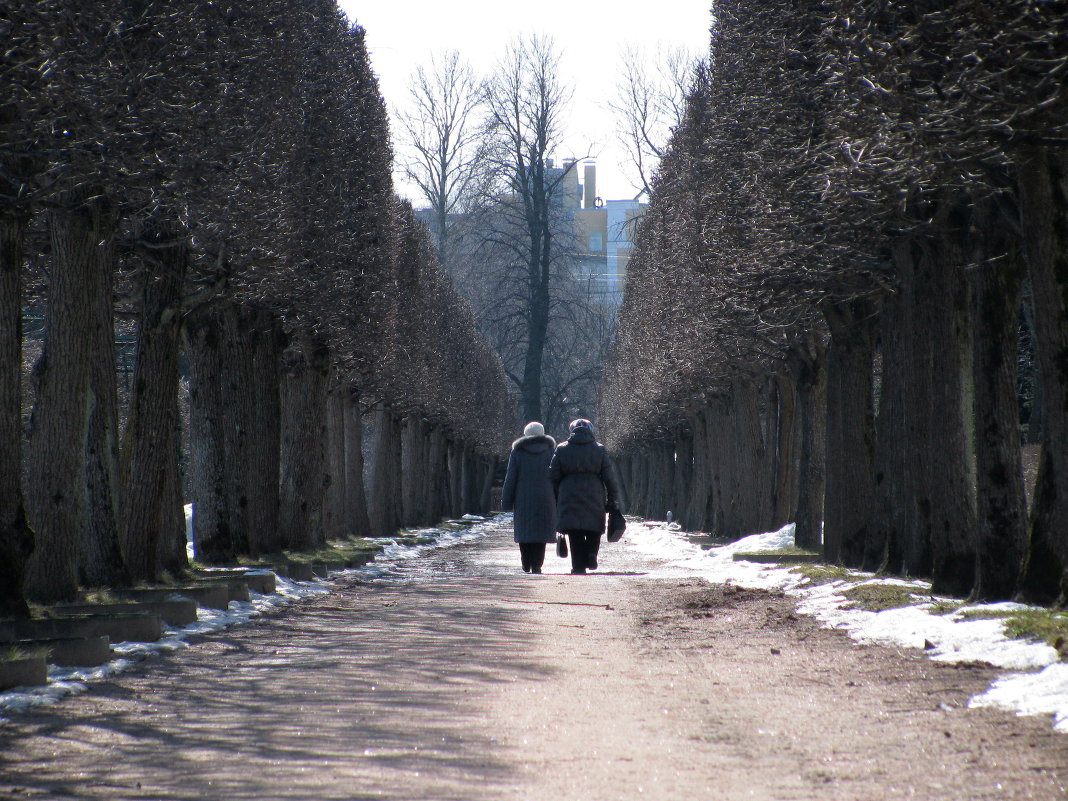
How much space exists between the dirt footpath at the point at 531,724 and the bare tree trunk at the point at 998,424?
175 cm

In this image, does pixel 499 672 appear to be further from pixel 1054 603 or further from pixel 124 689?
pixel 1054 603

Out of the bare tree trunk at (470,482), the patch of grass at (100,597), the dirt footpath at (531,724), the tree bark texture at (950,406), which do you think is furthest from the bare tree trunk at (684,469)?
the dirt footpath at (531,724)

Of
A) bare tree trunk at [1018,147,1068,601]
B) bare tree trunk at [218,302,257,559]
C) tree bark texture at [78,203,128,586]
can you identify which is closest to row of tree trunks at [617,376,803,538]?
bare tree trunk at [218,302,257,559]

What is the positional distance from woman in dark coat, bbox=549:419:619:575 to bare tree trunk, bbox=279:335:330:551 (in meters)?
7.07

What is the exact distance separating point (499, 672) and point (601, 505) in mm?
9449

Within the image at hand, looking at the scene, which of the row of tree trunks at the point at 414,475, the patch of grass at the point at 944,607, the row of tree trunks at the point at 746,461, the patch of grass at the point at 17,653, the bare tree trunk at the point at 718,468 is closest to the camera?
the patch of grass at the point at 17,653

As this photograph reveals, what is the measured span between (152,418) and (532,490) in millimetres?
4835

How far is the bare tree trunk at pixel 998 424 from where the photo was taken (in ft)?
39.5

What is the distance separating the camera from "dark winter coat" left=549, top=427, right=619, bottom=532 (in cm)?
1784

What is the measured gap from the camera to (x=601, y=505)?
18.0m

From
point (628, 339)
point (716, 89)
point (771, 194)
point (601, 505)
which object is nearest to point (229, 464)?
point (601, 505)

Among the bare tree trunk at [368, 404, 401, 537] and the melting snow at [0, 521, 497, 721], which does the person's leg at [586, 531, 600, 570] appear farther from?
the bare tree trunk at [368, 404, 401, 537]

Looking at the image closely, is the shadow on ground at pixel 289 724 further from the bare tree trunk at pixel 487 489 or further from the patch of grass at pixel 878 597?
the bare tree trunk at pixel 487 489

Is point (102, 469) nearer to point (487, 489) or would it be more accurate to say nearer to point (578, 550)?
point (578, 550)
